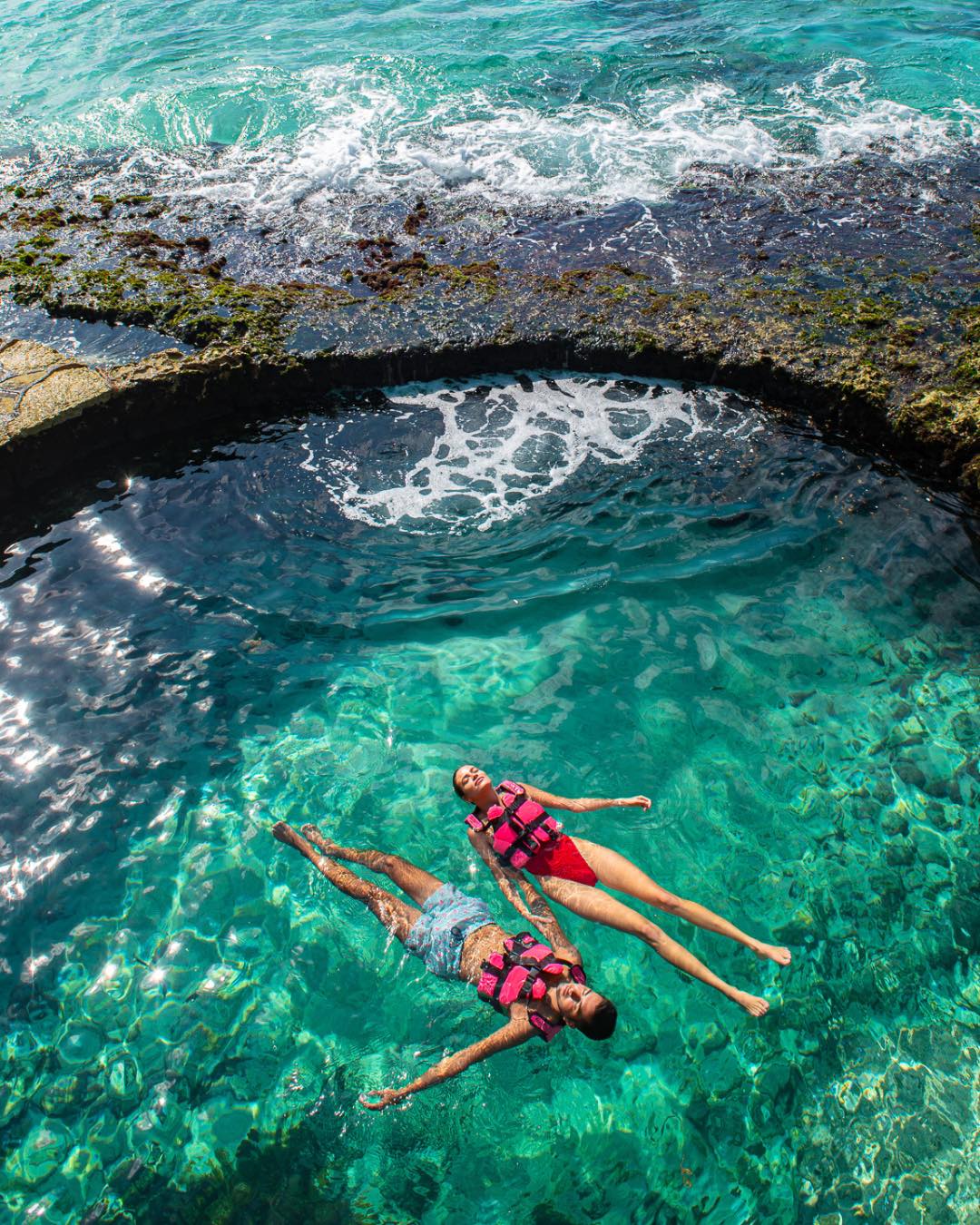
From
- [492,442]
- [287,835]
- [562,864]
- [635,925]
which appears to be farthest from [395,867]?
[492,442]

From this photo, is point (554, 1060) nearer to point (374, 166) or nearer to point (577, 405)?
point (577, 405)

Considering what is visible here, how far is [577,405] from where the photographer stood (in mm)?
9250

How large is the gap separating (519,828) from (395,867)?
1042mm

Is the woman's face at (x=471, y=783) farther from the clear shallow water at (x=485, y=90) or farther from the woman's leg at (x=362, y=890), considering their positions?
the clear shallow water at (x=485, y=90)

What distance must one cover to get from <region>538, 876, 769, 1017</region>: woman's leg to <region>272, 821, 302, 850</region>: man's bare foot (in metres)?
1.83

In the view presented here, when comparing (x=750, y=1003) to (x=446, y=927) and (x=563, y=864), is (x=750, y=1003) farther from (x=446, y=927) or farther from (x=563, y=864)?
(x=446, y=927)

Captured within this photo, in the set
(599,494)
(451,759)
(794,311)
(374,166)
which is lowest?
(451,759)

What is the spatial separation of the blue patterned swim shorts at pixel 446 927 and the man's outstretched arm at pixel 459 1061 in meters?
0.49

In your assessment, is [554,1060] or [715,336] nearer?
[554,1060]

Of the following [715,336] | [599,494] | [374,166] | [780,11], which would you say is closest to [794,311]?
[715,336]

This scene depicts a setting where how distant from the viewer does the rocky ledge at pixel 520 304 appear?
859cm

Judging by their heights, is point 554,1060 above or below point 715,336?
below

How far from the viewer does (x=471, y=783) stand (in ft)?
18.3

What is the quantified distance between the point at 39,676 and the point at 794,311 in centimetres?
860
